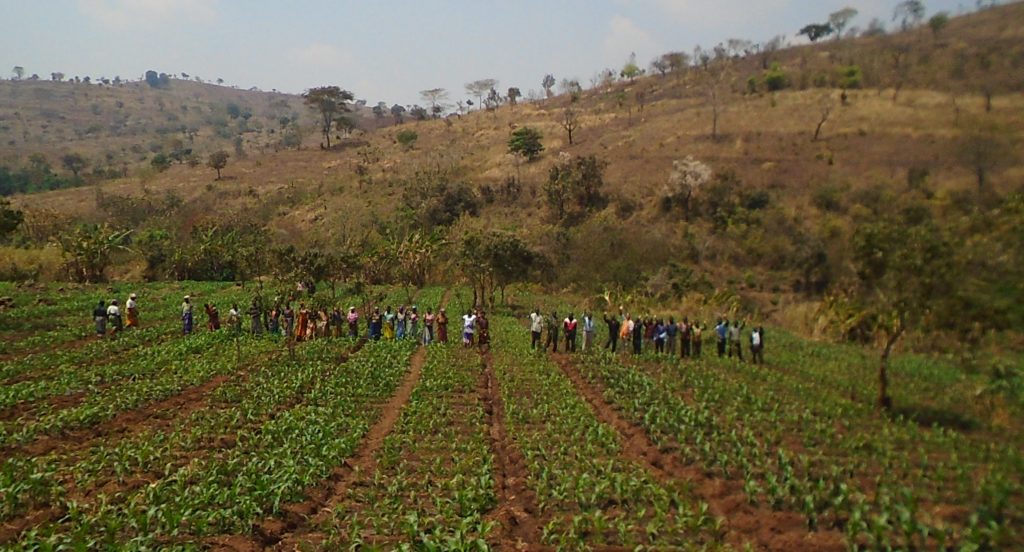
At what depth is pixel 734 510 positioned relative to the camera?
9.97 meters

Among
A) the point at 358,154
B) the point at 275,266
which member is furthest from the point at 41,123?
the point at 275,266

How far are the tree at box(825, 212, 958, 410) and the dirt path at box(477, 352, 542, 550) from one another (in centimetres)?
941

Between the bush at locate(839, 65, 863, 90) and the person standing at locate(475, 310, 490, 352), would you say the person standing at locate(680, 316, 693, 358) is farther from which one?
the bush at locate(839, 65, 863, 90)

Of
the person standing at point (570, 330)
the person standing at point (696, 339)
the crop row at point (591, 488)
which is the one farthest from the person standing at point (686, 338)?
the crop row at point (591, 488)

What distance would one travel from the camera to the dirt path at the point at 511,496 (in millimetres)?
9125

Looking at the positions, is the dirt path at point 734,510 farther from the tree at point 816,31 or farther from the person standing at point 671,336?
the tree at point 816,31

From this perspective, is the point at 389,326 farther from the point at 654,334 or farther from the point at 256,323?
the point at 654,334

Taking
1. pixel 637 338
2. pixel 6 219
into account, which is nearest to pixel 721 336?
pixel 637 338

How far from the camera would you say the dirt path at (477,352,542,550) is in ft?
29.9

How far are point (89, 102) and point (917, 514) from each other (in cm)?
22461

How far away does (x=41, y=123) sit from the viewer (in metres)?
160

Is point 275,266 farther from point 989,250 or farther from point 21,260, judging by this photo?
point 21,260

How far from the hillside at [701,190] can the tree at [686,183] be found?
1.75 feet

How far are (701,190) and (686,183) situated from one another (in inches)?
55.0
